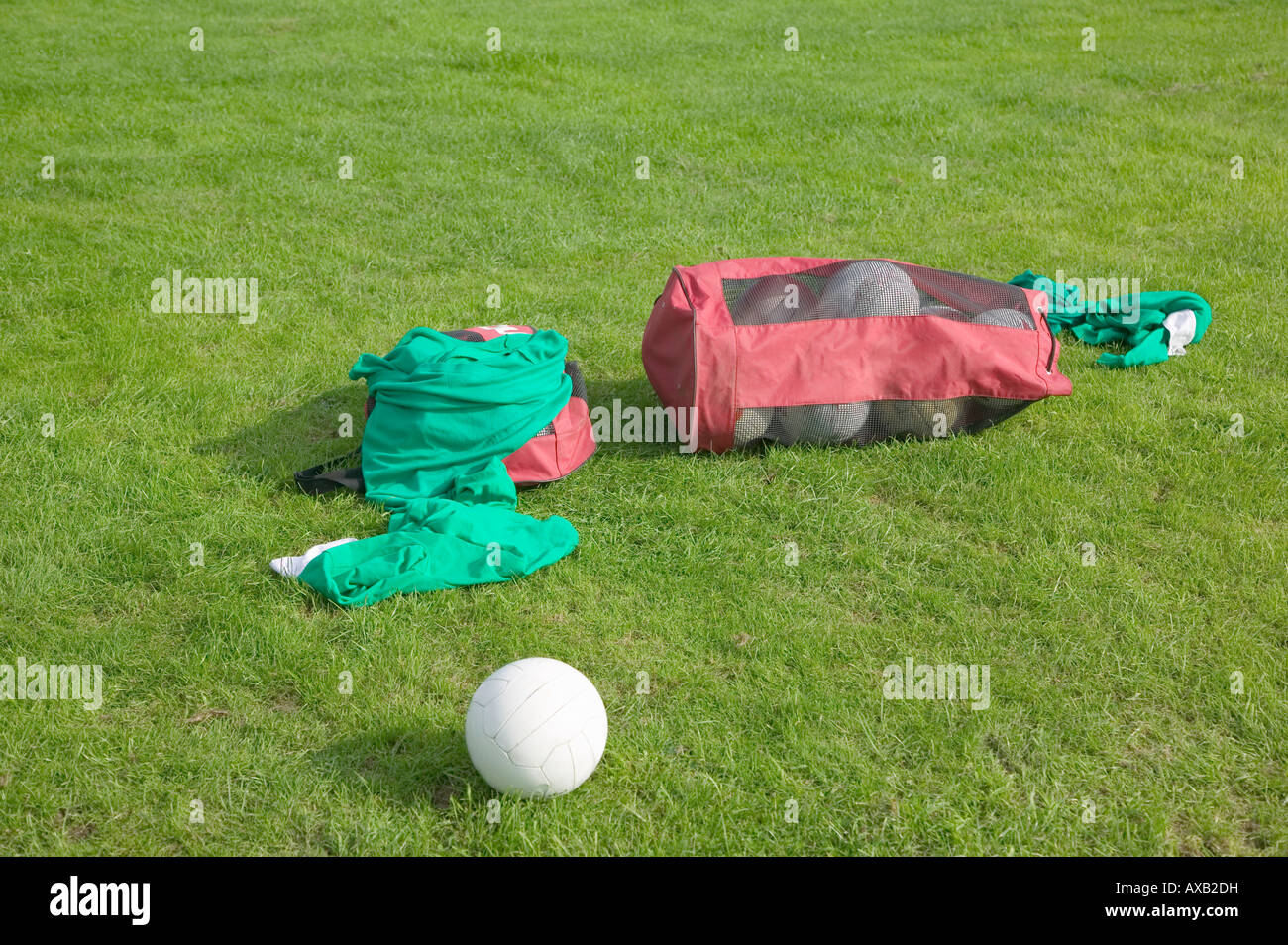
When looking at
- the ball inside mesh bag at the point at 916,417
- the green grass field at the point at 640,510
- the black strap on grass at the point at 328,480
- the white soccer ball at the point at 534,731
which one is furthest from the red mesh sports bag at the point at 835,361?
the white soccer ball at the point at 534,731

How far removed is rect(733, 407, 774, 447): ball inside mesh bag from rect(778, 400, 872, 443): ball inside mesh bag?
6 cm

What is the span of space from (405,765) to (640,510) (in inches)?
69.6

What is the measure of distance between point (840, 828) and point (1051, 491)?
229 cm

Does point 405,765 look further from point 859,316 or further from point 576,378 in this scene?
point 859,316

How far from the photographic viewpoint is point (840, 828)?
11.0 ft

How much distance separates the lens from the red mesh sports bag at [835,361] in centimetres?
512

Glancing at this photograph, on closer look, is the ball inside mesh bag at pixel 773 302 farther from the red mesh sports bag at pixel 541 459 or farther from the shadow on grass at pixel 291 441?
the shadow on grass at pixel 291 441

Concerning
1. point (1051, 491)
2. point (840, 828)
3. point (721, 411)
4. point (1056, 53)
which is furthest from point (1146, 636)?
point (1056, 53)

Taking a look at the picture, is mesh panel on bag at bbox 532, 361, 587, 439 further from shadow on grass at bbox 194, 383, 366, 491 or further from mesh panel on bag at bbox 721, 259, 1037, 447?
shadow on grass at bbox 194, 383, 366, 491

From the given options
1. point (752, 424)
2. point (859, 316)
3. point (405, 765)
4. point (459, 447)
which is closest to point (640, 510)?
point (752, 424)

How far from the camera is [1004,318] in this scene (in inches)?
212

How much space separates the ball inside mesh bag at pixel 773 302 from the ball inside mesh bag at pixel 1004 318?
834 mm
